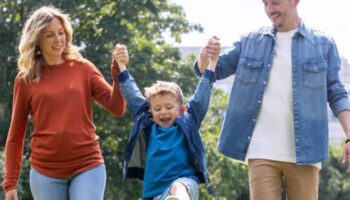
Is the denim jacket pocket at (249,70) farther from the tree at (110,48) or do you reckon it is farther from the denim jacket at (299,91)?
the tree at (110,48)

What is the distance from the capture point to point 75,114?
16.7 feet

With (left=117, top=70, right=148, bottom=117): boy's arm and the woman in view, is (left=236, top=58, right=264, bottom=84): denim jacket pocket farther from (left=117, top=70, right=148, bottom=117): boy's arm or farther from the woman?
the woman

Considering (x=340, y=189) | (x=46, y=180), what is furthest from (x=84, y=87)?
(x=340, y=189)

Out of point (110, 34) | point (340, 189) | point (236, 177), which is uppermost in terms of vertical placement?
point (110, 34)

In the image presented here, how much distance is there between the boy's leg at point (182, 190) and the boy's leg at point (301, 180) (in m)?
0.70

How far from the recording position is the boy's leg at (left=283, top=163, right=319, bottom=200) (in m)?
5.37

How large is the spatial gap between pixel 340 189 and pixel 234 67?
44.4 metres

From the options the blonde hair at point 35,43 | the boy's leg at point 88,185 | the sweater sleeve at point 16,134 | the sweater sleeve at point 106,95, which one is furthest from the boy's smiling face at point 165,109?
the sweater sleeve at point 16,134

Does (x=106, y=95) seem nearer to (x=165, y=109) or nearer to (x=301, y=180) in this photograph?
(x=165, y=109)

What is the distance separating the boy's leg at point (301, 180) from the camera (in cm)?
537

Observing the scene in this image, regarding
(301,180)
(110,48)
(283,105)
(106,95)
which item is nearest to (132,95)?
(106,95)

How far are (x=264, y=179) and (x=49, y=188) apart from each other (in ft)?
4.41

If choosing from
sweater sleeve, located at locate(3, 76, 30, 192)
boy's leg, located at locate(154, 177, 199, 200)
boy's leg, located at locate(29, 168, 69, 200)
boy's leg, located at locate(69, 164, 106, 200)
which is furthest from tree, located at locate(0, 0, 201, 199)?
boy's leg, located at locate(154, 177, 199, 200)

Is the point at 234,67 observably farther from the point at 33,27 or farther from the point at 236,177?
the point at 236,177
